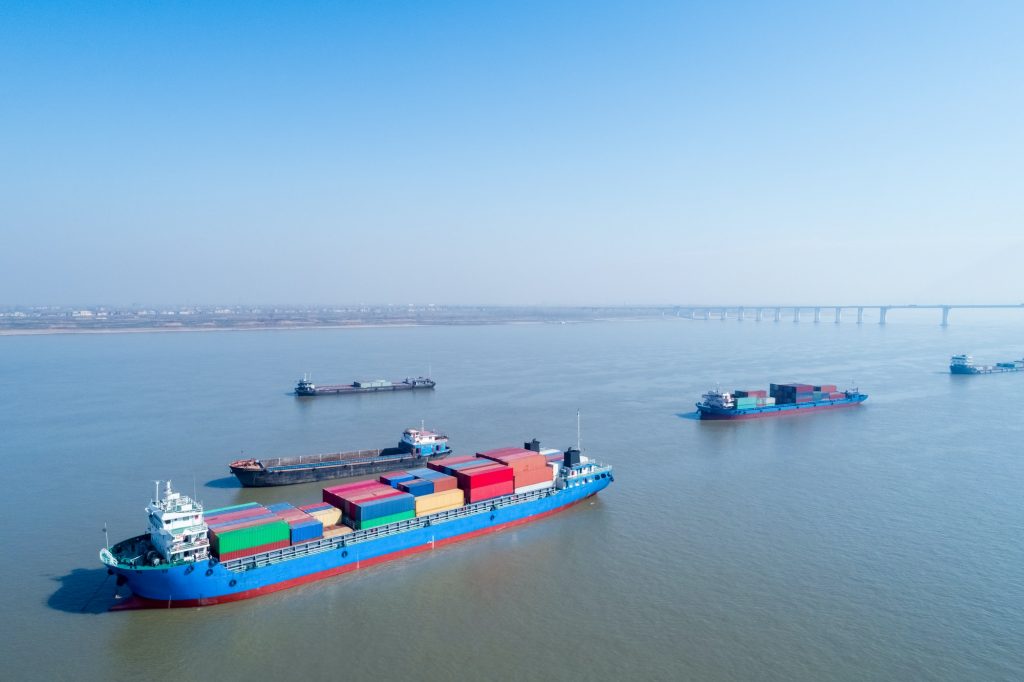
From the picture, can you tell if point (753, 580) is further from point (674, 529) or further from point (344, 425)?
point (344, 425)

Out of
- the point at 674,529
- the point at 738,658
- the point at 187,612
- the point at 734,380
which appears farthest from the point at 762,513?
the point at 734,380

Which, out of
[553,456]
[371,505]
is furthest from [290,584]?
[553,456]

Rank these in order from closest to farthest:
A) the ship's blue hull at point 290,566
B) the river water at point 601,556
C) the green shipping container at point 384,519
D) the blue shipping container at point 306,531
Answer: the river water at point 601,556 < the ship's blue hull at point 290,566 < the blue shipping container at point 306,531 < the green shipping container at point 384,519

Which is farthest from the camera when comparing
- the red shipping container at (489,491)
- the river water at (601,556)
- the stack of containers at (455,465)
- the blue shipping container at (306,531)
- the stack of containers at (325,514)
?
the stack of containers at (455,465)

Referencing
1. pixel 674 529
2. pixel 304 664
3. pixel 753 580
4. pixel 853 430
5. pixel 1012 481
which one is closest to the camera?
pixel 304 664

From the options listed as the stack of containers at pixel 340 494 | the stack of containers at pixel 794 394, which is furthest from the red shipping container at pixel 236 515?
the stack of containers at pixel 794 394

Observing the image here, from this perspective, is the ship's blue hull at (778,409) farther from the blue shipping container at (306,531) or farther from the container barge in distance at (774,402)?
the blue shipping container at (306,531)
